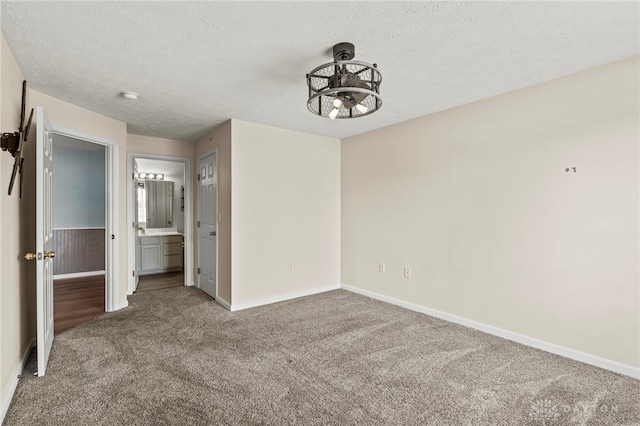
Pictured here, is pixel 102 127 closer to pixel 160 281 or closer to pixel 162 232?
pixel 160 281

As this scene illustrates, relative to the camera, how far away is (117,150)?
3865 mm

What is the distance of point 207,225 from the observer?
465 cm

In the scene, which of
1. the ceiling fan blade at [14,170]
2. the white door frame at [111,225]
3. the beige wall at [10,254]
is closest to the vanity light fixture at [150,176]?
the white door frame at [111,225]

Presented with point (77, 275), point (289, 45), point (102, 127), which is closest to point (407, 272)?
point (289, 45)

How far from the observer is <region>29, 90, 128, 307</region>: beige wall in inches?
121

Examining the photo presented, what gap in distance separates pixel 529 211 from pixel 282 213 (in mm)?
2858

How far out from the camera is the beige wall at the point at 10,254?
2.00 metres

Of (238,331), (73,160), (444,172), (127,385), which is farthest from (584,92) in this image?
(73,160)

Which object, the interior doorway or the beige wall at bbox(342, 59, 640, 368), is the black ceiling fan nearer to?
the interior doorway

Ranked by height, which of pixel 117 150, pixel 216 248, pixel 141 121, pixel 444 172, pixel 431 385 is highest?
pixel 141 121

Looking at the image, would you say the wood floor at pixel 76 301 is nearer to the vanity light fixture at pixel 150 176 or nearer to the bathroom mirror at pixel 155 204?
the bathroom mirror at pixel 155 204

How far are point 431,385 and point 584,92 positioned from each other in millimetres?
2633

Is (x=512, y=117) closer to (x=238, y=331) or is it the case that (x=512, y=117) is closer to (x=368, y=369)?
(x=368, y=369)

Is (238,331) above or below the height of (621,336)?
below
